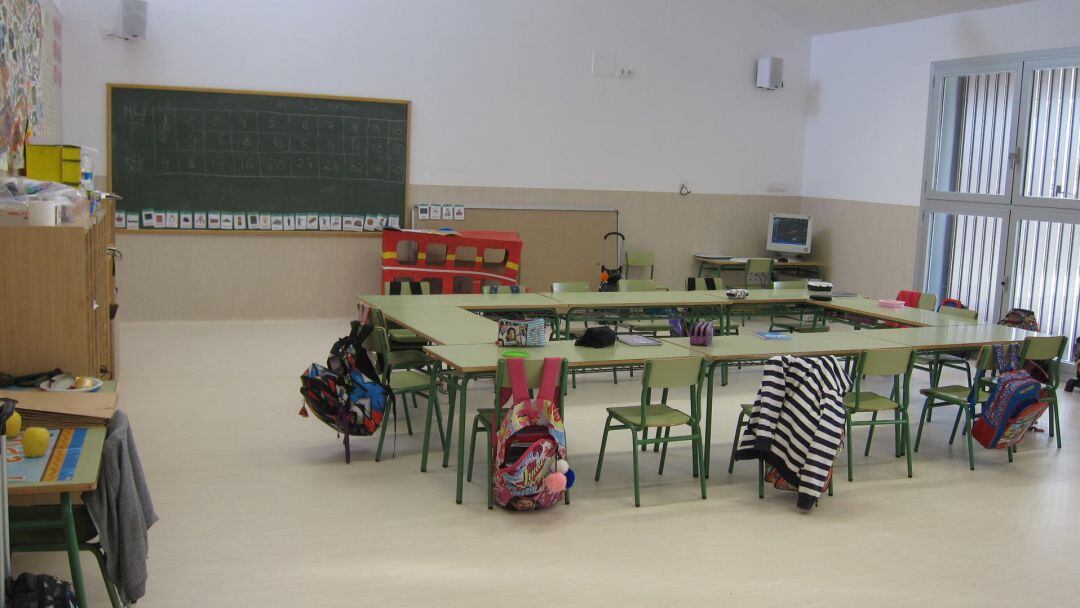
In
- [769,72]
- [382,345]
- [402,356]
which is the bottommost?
[402,356]

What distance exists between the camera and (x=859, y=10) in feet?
33.3

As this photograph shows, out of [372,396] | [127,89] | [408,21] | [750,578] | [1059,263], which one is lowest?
[750,578]

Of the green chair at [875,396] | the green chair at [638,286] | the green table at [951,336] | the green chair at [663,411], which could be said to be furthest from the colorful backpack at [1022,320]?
the green chair at [663,411]

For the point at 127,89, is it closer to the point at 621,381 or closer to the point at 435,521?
the point at 621,381

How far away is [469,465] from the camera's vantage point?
5.09m

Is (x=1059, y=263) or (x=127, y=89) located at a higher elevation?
(x=127, y=89)

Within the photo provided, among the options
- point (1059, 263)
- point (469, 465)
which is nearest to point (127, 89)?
point (469, 465)

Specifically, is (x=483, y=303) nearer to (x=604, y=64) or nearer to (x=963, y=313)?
(x=963, y=313)

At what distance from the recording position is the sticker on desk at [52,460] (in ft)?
9.59

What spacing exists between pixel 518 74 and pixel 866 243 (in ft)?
13.8

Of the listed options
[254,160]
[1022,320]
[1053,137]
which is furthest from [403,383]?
[1053,137]

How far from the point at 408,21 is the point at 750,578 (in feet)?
23.8

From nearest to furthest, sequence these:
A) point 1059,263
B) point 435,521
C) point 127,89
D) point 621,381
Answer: point 435,521, point 621,381, point 1059,263, point 127,89

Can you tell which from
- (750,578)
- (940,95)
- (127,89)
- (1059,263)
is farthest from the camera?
(940,95)
